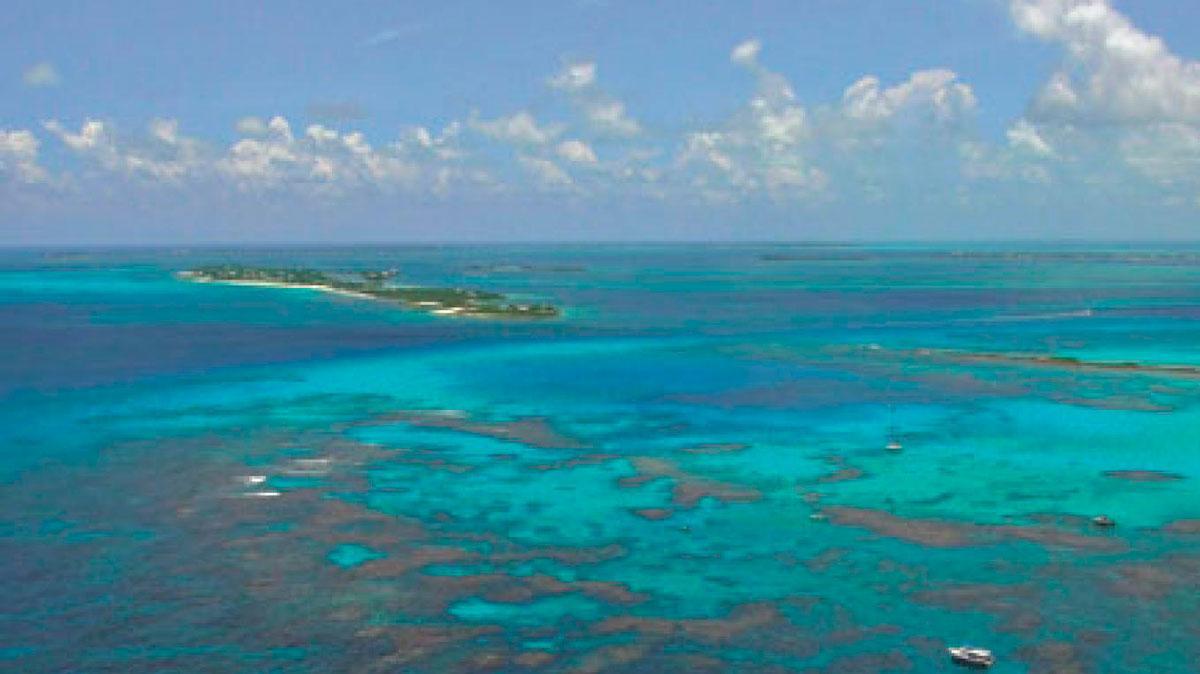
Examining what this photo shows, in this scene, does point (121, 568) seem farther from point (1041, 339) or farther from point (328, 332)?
point (1041, 339)

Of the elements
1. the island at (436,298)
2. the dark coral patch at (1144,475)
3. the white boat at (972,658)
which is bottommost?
the white boat at (972,658)

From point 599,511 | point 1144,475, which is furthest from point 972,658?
point 1144,475

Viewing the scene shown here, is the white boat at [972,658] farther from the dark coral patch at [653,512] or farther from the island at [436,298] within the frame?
the island at [436,298]

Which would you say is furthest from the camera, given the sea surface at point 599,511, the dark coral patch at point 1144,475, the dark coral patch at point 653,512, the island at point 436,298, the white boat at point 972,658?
the island at point 436,298

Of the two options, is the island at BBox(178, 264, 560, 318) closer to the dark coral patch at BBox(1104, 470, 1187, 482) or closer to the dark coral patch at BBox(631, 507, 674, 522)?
the dark coral patch at BBox(1104, 470, 1187, 482)

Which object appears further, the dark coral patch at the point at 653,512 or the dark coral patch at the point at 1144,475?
the dark coral patch at the point at 1144,475

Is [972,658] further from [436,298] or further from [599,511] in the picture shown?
[436,298]

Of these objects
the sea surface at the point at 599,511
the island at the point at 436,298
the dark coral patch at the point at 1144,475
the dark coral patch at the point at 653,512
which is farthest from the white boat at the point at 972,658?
the island at the point at 436,298
